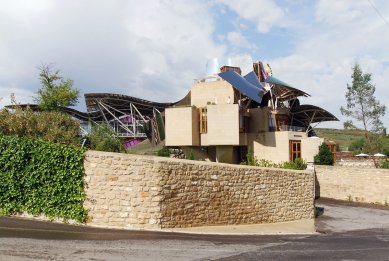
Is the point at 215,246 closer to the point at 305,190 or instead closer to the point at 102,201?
the point at 102,201

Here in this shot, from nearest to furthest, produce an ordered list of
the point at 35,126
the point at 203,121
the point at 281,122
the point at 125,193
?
the point at 125,193 < the point at 35,126 < the point at 203,121 < the point at 281,122

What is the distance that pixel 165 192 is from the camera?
13.8 m

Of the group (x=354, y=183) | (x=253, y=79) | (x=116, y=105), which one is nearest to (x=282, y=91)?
(x=253, y=79)

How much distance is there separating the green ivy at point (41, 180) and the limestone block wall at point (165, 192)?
1.67 ft

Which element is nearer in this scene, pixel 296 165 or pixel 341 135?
pixel 296 165

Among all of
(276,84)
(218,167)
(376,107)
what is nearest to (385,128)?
(376,107)

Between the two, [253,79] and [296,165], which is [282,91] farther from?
[296,165]

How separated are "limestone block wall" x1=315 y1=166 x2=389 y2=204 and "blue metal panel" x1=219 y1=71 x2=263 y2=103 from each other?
8286mm

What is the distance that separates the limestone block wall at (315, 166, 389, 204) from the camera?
3069 cm

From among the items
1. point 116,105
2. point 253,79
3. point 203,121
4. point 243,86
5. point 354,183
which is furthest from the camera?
point 116,105

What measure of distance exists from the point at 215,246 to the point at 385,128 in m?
38.0

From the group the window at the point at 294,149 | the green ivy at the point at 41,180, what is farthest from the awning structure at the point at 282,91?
the green ivy at the point at 41,180

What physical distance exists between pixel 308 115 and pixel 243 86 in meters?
12.4

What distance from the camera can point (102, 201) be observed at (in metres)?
13.7
